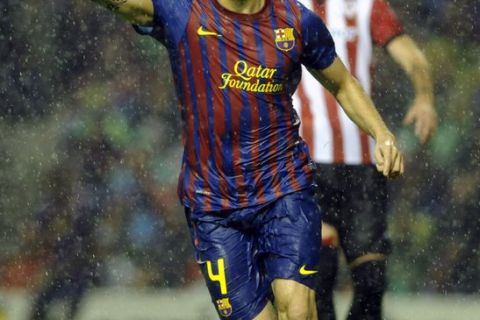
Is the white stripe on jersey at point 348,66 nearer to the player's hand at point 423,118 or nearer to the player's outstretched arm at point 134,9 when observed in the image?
the player's hand at point 423,118

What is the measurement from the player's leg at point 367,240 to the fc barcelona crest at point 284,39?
144 centimetres

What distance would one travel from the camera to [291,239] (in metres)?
5.87

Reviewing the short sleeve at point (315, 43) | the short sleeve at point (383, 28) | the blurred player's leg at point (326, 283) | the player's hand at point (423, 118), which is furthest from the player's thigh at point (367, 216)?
the short sleeve at point (315, 43)

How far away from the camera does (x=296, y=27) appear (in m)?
5.84

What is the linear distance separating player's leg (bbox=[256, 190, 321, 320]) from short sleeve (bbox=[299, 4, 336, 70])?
19.6 inches

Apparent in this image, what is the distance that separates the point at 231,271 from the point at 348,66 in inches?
60.5

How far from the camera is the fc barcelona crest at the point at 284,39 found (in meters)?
5.82

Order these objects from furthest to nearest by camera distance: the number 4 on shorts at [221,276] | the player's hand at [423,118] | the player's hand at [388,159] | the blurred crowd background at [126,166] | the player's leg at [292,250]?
the blurred crowd background at [126,166]
the player's hand at [423,118]
the number 4 on shorts at [221,276]
the player's leg at [292,250]
the player's hand at [388,159]

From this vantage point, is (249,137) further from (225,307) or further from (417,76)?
(417,76)

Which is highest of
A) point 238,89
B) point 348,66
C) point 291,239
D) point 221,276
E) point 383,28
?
point 238,89

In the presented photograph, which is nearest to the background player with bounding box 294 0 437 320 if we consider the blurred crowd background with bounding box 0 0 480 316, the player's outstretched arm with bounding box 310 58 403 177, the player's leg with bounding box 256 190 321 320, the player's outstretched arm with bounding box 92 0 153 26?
the player's outstretched arm with bounding box 310 58 403 177

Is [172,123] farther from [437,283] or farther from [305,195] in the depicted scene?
[305,195]

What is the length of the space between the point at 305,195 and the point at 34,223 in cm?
330

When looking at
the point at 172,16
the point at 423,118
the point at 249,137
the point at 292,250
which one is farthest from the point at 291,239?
the point at 423,118
